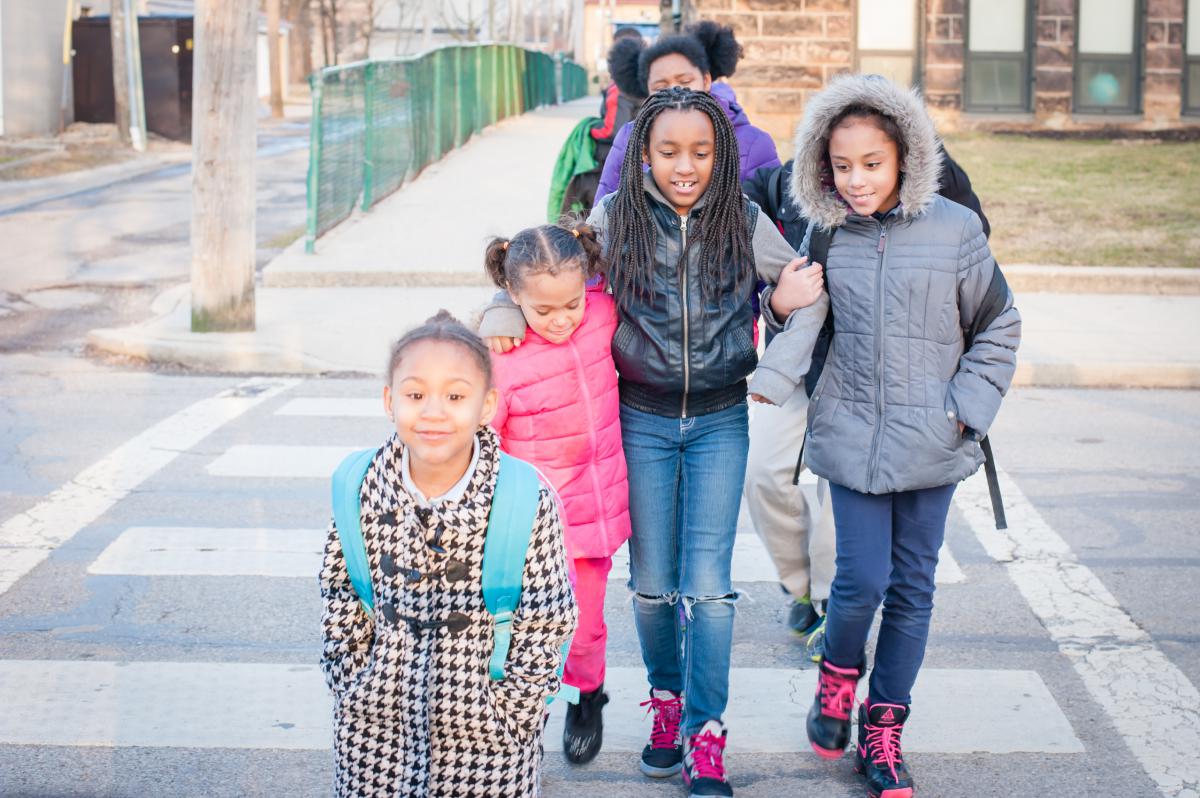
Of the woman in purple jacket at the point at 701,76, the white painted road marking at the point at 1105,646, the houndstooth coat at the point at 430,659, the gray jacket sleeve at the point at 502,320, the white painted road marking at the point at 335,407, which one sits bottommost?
the white painted road marking at the point at 1105,646

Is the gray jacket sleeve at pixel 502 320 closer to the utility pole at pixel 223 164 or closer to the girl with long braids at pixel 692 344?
the girl with long braids at pixel 692 344

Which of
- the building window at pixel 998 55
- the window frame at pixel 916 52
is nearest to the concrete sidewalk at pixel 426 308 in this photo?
the window frame at pixel 916 52

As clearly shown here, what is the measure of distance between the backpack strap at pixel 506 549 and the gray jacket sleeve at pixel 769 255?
1.25 meters

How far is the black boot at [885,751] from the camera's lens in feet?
12.7

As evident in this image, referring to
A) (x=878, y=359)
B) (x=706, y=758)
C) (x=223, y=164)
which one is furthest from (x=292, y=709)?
(x=223, y=164)

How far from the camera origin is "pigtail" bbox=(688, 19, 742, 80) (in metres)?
5.70

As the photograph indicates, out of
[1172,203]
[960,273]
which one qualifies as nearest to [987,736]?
[960,273]

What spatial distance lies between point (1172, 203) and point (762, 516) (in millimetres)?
11968

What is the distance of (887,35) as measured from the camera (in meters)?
19.8

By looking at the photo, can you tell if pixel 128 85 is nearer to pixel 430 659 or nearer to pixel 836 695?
pixel 836 695

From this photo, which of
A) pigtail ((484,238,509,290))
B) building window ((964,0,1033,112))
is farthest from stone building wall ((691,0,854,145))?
pigtail ((484,238,509,290))

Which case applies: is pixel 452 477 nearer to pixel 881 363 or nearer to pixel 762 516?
pixel 881 363

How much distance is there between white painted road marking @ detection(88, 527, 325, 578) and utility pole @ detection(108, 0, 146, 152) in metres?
22.0

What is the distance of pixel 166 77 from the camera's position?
29047mm
